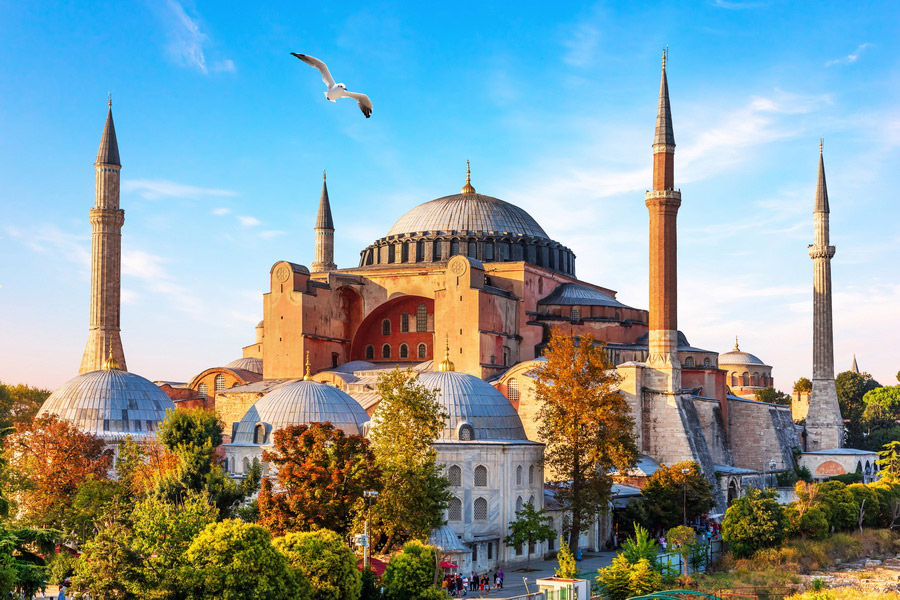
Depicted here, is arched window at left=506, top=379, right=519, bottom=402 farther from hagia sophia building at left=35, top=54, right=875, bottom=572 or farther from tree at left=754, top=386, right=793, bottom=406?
tree at left=754, top=386, right=793, bottom=406

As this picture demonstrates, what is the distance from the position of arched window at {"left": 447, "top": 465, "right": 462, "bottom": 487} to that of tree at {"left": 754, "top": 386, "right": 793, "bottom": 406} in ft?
99.1

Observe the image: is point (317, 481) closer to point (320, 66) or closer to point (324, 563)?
point (324, 563)

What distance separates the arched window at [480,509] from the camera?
26.4m

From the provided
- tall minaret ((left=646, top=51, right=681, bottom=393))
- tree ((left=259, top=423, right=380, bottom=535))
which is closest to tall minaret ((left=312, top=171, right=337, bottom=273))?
tall minaret ((left=646, top=51, right=681, bottom=393))

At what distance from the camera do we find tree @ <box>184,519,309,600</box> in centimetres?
1616

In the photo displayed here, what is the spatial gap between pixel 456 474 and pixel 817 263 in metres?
28.3

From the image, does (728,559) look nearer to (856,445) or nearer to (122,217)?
(122,217)

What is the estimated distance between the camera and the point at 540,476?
92.5 feet

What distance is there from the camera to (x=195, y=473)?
24141 mm

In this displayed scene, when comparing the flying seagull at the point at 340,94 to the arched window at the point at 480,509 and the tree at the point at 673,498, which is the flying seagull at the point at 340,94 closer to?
the arched window at the point at 480,509

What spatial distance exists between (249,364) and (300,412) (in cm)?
1905

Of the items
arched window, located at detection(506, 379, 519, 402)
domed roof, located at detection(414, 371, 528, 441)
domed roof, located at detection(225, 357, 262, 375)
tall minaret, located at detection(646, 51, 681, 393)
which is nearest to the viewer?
domed roof, located at detection(414, 371, 528, 441)

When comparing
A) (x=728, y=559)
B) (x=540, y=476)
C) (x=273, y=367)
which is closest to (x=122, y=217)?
(x=273, y=367)

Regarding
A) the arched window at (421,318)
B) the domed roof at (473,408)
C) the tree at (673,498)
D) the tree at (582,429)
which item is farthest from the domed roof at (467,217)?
the domed roof at (473,408)
